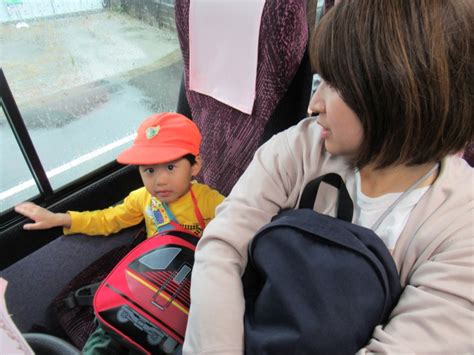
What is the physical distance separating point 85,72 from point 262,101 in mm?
933

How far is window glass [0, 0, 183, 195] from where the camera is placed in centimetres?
127

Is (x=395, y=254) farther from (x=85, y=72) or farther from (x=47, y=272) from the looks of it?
(x=85, y=72)

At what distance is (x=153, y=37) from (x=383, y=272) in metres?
1.53

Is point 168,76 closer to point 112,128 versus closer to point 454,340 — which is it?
point 112,128

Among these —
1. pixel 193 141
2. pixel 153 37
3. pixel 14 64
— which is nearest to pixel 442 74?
pixel 193 141

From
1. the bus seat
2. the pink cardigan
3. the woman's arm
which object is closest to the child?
the bus seat

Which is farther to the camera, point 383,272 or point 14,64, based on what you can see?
point 14,64

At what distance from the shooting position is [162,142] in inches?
38.8

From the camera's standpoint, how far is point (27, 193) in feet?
4.50

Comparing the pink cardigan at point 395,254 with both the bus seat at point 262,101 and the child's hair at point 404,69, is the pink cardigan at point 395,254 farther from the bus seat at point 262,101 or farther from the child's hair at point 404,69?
the bus seat at point 262,101

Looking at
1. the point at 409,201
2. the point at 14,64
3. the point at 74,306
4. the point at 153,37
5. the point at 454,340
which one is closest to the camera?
the point at 454,340

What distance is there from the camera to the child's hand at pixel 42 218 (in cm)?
116

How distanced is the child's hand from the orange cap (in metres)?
0.35

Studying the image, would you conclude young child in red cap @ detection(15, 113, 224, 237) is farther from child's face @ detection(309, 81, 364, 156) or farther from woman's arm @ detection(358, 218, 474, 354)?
woman's arm @ detection(358, 218, 474, 354)
